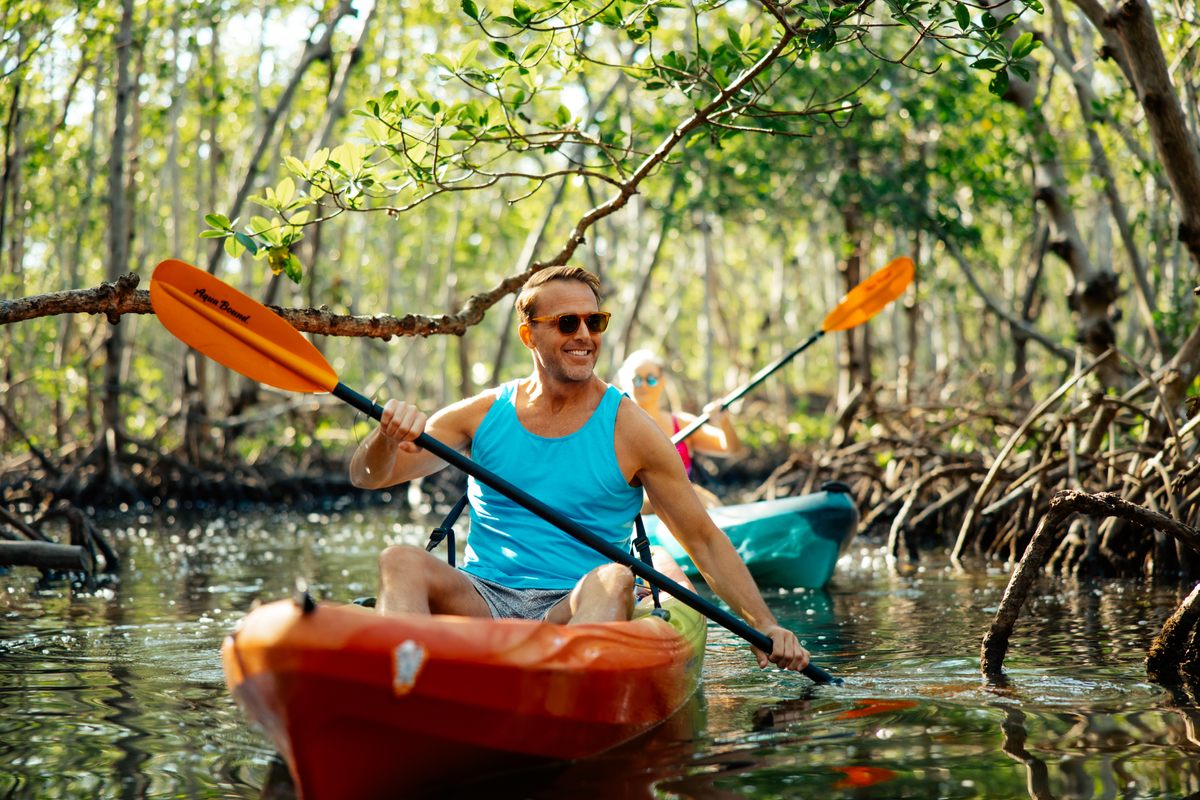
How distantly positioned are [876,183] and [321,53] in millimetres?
4851

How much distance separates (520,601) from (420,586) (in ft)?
1.32

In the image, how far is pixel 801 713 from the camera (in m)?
3.81

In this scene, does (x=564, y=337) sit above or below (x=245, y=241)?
below

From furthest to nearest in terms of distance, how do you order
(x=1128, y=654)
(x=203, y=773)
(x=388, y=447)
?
(x=1128, y=654), (x=388, y=447), (x=203, y=773)

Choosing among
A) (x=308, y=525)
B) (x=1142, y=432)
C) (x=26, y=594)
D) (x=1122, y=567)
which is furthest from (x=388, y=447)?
(x=308, y=525)

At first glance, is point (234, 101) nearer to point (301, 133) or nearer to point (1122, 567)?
point (301, 133)

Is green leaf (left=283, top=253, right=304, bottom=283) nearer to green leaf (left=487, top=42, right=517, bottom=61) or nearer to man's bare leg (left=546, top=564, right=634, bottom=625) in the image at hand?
green leaf (left=487, top=42, right=517, bottom=61)

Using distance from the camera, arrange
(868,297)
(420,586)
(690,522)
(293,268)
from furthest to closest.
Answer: (868,297) → (293,268) → (690,522) → (420,586)

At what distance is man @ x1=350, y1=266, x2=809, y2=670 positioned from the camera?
3627 mm

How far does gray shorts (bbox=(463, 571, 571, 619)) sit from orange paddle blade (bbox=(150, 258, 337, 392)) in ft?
2.47

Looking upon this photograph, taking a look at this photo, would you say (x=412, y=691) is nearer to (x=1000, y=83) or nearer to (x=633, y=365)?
(x=1000, y=83)

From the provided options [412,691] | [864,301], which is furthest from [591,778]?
[864,301]

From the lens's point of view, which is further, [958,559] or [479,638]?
[958,559]

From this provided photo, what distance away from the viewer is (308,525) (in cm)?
1121
